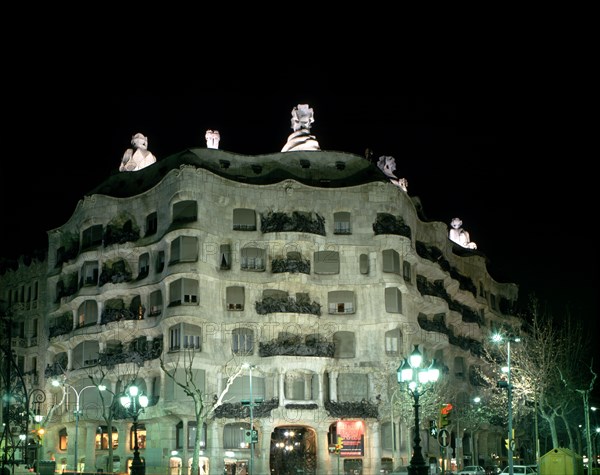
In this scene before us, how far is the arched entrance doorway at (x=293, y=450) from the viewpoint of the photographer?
83188mm

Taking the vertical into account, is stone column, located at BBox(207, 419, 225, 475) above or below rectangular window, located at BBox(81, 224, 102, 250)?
below

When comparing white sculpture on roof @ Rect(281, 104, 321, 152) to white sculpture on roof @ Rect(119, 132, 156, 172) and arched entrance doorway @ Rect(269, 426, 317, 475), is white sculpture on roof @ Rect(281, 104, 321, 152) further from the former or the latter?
arched entrance doorway @ Rect(269, 426, 317, 475)

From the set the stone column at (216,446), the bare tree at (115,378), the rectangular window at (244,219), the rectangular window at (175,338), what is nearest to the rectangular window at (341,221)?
the rectangular window at (244,219)

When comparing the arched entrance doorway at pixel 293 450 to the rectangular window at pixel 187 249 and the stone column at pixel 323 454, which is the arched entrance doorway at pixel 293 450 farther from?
the rectangular window at pixel 187 249

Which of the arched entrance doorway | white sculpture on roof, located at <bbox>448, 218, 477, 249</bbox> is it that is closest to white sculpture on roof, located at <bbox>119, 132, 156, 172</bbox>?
the arched entrance doorway

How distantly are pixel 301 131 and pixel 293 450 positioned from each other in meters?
29.5

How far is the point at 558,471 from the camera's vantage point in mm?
59344

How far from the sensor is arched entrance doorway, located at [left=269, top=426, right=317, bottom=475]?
83188 mm

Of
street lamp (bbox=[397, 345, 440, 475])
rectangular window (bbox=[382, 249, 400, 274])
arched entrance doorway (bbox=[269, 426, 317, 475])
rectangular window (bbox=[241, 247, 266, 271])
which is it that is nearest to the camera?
street lamp (bbox=[397, 345, 440, 475])

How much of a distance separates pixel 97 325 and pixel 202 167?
54.2 ft

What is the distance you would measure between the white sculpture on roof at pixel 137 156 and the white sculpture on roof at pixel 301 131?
1323cm

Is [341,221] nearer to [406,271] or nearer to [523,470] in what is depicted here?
[406,271]

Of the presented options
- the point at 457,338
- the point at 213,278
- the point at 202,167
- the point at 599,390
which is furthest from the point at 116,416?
the point at 599,390

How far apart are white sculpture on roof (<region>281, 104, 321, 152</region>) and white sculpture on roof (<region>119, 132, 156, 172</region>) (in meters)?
13.2
